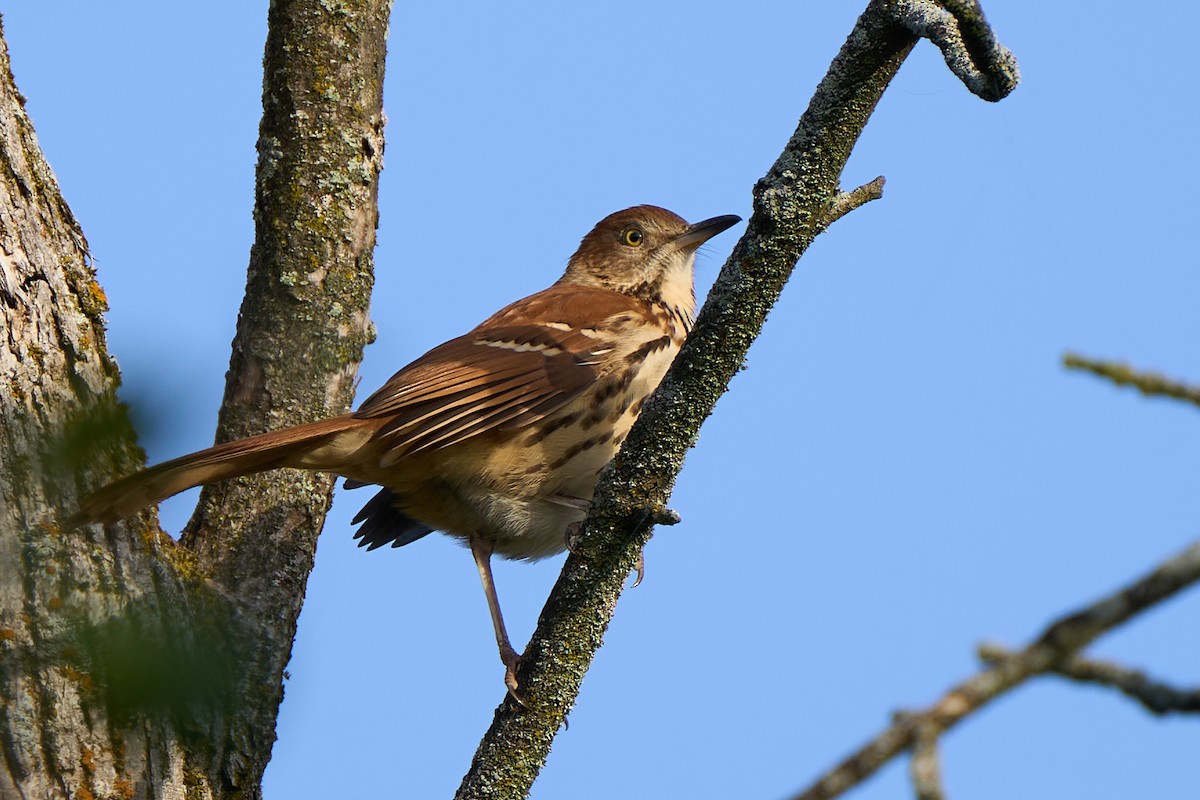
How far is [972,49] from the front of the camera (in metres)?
2.40

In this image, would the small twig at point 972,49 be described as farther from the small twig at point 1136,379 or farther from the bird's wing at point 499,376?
the bird's wing at point 499,376

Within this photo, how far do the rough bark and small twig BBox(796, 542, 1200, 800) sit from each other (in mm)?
1291

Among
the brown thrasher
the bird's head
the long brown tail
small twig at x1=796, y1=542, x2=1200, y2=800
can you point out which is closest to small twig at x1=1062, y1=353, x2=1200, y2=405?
small twig at x1=796, y1=542, x2=1200, y2=800

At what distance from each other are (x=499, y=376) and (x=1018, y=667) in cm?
353

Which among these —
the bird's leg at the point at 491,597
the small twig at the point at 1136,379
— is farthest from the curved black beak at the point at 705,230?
the small twig at the point at 1136,379

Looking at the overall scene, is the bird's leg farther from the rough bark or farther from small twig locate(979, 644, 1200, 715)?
small twig locate(979, 644, 1200, 715)

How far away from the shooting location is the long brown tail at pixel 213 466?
291cm

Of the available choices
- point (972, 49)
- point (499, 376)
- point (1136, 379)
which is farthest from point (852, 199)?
point (499, 376)

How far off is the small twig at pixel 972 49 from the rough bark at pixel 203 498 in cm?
156

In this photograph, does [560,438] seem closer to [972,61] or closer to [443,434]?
[443,434]

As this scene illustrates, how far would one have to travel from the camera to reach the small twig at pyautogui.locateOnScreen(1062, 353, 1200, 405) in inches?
41.6

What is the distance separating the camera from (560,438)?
175 inches

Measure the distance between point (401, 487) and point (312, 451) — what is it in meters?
0.83

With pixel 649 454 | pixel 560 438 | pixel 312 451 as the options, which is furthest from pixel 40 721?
pixel 560 438
